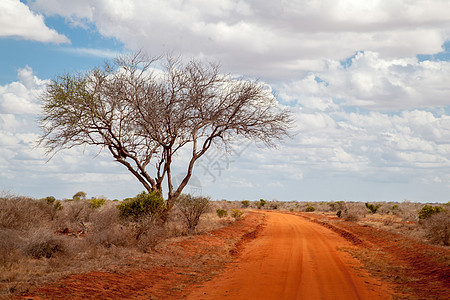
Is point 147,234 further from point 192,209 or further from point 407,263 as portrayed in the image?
point 407,263

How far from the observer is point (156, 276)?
11820mm

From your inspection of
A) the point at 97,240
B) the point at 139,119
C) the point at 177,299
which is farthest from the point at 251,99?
the point at 177,299

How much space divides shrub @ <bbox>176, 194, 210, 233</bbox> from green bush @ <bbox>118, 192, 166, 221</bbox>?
10.2 feet

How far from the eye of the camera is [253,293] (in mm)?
9742

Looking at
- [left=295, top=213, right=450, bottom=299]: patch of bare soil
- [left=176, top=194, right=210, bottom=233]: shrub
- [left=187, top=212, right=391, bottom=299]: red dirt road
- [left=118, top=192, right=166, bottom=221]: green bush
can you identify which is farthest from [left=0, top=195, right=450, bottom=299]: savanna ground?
[left=118, top=192, right=166, bottom=221]: green bush

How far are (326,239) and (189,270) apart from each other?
34.3 feet

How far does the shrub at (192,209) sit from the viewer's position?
2252cm

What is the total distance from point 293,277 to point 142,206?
9455 mm

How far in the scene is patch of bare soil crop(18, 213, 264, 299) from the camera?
357 inches

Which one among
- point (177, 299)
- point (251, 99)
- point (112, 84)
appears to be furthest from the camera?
point (251, 99)

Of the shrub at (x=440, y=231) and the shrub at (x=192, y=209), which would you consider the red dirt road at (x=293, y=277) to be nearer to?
the shrub at (x=440, y=231)

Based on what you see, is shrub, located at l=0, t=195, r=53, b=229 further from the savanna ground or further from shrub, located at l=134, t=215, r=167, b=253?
shrub, located at l=134, t=215, r=167, b=253

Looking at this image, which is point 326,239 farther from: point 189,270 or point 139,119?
point 139,119

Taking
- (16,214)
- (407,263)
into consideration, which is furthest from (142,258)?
(407,263)
